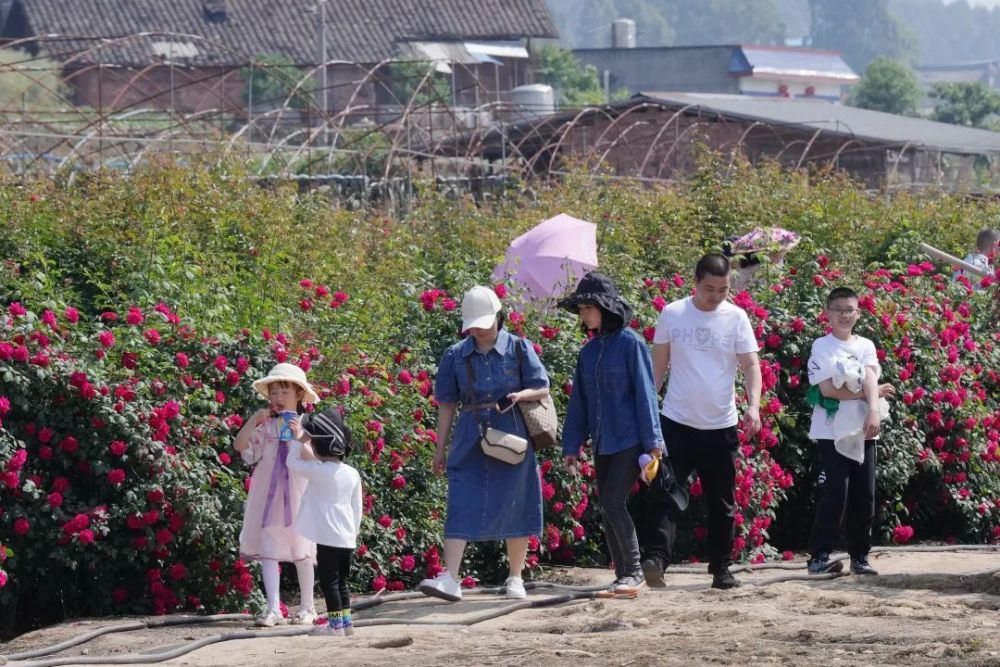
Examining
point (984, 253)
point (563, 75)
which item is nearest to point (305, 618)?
point (984, 253)

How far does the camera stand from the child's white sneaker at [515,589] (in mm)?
7918

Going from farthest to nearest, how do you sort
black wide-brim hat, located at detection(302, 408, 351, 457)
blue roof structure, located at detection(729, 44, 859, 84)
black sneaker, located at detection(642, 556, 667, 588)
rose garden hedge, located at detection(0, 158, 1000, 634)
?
blue roof structure, located at detection(729, 44, 859, 84) → black sneaker, located at detection(642, 556, 667, 588) → rose garden hedge, located at detection(0, 158, 1000, 634) → black wide-brim hat, located at detection(302, 408, 351, 457)

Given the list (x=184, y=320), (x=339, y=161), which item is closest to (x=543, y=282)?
(x=184, y=320)

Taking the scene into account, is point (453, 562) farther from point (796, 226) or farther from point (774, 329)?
point (796, 226)

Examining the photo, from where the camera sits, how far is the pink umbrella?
11.2 meters

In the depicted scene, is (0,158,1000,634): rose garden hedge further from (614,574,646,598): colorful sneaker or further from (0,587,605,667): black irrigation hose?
(614,574,646,598): colorful sneaker

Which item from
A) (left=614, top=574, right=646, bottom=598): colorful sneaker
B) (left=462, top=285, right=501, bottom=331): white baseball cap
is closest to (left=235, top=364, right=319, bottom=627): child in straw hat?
(left=462, top=285, right=501, bottom=331): white baseball cap

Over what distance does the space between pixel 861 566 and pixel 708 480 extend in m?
1.08

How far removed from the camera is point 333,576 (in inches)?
280

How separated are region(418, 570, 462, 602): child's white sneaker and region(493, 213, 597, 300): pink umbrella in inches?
132

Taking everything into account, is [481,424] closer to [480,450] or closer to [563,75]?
[480,450]

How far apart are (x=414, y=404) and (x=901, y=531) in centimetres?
319

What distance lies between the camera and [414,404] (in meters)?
8.73

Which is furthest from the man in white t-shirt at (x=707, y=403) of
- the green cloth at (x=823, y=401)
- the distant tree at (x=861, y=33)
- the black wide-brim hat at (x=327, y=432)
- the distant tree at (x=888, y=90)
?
the distant tree at (x=861, y=33)
